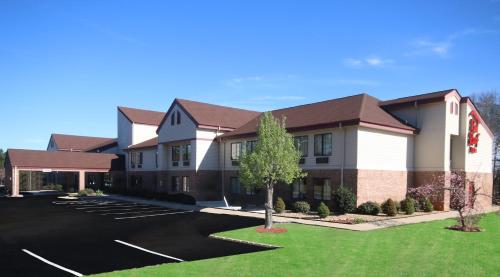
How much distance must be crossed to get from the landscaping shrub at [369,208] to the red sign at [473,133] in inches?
393

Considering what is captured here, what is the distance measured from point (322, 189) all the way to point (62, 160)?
3320 cm

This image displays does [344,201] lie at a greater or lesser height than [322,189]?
lesser

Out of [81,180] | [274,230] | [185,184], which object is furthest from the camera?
[81,180]

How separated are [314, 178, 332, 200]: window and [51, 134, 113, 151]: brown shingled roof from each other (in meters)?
42.7

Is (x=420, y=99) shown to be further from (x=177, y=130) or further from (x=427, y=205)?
(x=177, y=130)

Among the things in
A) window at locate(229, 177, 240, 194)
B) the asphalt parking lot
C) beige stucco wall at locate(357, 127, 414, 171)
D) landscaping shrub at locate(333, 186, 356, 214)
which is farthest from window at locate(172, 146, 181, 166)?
beige stucco wall at locate(357, 127, 414, 171)

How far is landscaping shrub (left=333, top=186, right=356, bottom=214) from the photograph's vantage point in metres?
23.4

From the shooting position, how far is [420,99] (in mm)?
27719

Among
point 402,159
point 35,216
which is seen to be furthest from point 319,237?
point 35,216

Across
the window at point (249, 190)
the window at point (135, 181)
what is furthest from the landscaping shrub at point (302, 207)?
the window at point (135, 181)

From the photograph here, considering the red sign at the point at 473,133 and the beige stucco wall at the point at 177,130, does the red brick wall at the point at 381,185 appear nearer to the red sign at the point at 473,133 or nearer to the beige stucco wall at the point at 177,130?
the red sign at the point at 473,133

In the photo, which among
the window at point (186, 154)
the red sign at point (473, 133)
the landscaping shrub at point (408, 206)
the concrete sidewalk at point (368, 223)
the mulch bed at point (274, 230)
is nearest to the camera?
the mulch bed at point (274, 230)

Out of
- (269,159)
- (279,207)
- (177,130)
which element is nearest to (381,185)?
(279,207)

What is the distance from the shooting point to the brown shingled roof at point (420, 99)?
26.8 meters
